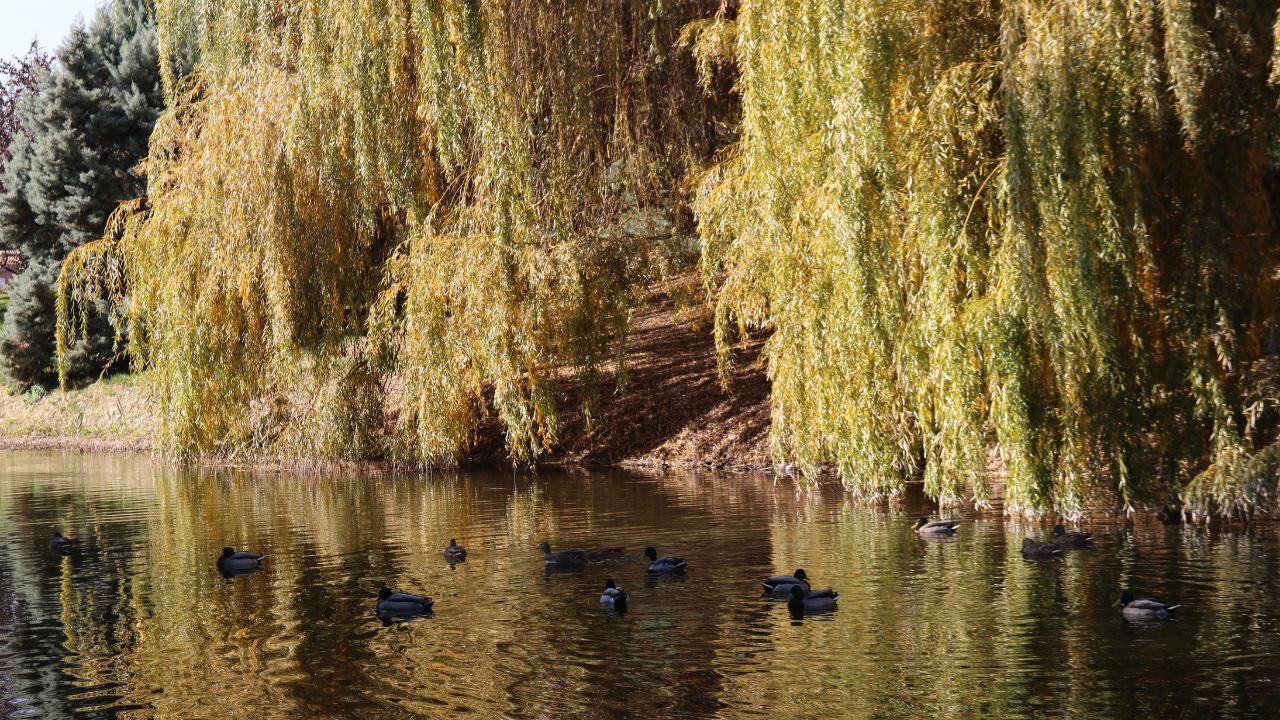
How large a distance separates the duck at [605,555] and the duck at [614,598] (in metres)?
1.57

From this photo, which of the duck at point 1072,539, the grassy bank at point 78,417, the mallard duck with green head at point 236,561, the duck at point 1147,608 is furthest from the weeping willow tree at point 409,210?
the grassy bank at point 78,417

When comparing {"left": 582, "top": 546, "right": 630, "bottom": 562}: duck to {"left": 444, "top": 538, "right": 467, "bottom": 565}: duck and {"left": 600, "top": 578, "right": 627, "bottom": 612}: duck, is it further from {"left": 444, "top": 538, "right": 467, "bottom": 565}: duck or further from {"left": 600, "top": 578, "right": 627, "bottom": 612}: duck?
{"left": 600, "top": 578, "right": 627, "bottom": 612}: duck

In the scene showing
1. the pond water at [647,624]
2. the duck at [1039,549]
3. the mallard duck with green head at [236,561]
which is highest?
the mallard duck with green head at [236,561]

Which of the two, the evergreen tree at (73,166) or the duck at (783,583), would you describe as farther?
the evergreen tree at (73,166)

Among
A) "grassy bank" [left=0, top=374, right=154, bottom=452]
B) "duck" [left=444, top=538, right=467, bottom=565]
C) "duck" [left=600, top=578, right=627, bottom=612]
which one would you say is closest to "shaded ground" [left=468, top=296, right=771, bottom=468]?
"duck" [left=444, top=538, right=467, bottom=565]

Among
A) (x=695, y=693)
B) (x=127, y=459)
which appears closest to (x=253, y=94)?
(x=127, y=459)

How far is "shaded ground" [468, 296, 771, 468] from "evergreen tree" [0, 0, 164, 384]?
54.4 ft

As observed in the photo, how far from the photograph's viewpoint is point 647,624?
27.6ft

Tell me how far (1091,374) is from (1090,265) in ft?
3.10

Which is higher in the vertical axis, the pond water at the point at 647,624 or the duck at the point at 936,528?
the duck at the point at 936,528

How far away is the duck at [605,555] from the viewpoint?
10789 millimetres

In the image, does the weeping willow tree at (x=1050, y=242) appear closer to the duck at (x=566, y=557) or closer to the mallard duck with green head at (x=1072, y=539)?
the mallard duck with green head at (x=1072, y=539)

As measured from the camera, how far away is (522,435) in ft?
55.4

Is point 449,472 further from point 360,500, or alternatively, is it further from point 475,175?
point 475,175
